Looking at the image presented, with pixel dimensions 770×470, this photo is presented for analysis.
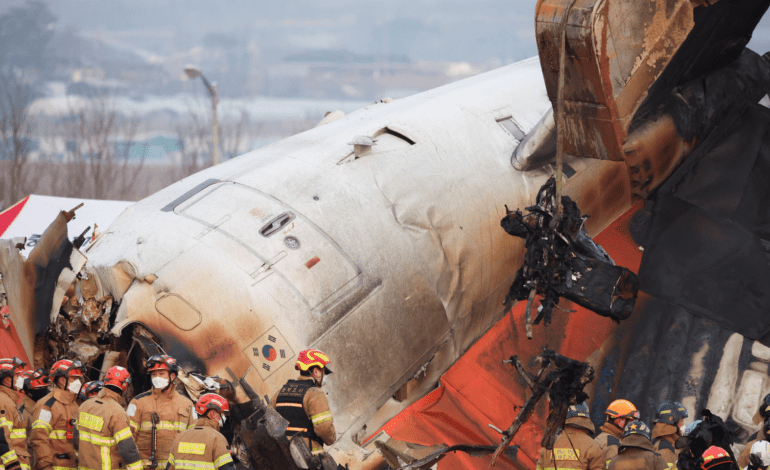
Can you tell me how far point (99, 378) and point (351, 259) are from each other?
3152 mm

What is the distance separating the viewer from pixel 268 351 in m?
7.71

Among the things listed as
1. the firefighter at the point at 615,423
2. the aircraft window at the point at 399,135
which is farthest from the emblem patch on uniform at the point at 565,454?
the aircraft window at the point at 399,135

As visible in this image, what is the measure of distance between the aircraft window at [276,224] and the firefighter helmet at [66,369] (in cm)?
236

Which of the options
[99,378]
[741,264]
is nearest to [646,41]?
[741,264]

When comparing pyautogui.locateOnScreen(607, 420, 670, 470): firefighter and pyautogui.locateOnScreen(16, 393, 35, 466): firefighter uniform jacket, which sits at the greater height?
pyautogui.locateOnScreen(607, 420, 670, 470): firefighter

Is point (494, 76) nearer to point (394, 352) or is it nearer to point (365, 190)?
point (365, 190)

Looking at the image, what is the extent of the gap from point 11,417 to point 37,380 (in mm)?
646

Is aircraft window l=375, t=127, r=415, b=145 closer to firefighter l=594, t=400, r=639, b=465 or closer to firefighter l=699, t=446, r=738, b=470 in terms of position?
firefighter l=594, t=400, r=639, b=465

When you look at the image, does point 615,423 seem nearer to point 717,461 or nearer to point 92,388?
point 717,461

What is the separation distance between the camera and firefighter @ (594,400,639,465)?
7406 mm

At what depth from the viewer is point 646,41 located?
26.3 feet

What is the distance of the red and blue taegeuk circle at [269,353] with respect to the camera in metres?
7.71

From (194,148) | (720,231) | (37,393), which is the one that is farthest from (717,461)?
(194,148)

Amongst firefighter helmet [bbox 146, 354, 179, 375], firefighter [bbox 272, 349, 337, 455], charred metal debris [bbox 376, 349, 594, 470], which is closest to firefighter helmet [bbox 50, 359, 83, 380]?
firefighter helmet [bbox 146, 354, 179, 375]
